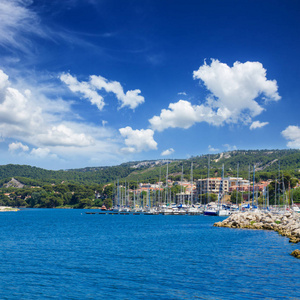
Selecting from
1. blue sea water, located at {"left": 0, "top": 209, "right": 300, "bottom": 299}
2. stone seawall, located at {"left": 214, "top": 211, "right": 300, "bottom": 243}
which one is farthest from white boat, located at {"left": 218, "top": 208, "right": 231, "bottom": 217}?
blue sea water, located at {"left": 0, "top": 209, "right": 300, "bottom": 299}

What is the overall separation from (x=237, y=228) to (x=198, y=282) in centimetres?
3943

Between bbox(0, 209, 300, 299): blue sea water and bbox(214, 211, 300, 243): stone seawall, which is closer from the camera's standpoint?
bbox(0, 209, 300, 299): blue sea water

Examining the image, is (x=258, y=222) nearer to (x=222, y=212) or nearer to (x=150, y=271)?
(x=150, y=271)

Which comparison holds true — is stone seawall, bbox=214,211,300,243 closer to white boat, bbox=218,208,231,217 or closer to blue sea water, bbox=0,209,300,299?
blue sea water, bbox=0,209,300,299

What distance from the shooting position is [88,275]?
22500 millimetres

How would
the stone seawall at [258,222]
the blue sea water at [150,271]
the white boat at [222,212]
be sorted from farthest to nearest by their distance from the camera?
the white boat at [222,212], the stone seawall at [258,222], the blue sea water at [150,271]

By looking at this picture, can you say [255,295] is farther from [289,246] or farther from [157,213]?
[157,213]

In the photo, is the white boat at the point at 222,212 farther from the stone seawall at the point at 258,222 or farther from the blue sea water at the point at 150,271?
the blue sea water at the point at 150,271

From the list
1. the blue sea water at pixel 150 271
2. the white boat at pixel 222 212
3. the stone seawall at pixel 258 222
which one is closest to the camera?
the blue sea water at pixel 150 271

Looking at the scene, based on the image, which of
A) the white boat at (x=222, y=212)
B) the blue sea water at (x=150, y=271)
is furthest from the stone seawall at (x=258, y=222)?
the white boat at (x=222, y=212)

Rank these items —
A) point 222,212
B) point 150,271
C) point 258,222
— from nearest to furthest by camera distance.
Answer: point 150,271 < point 258,222 < point 222,212

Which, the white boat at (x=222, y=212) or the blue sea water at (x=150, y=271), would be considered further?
the white boat at (x=222, y=212)

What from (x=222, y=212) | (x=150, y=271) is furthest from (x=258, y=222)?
(x=222, y=212)

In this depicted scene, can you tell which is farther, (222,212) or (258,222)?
(222,212)
